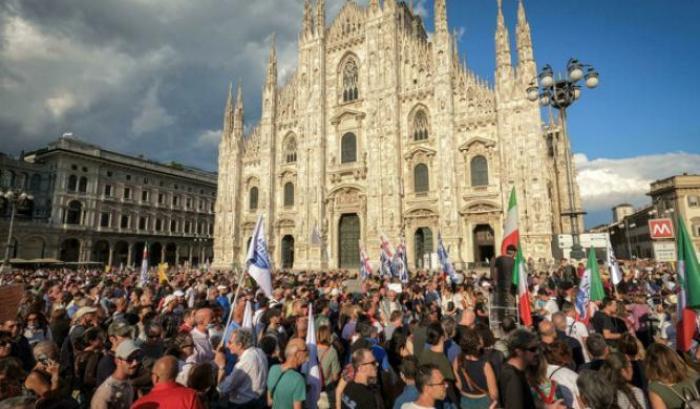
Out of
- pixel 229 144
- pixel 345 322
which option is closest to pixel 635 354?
pixel 345 322

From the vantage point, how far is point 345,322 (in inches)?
261

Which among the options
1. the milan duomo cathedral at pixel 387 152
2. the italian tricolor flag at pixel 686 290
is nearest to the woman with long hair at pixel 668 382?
the italian tricolor flag at pixel 686 290

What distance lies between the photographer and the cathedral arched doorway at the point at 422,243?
26875mm

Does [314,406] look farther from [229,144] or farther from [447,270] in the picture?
[229,144]

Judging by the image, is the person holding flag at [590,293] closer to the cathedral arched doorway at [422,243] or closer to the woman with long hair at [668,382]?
the woman with long hair at [668,382]

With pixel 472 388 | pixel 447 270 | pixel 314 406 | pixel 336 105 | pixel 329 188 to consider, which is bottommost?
pixel 314 406

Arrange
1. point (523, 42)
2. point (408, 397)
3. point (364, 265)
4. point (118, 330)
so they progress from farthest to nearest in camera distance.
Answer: point (523, 42)
point (364, 265)
point (118, 330)
point (408, 397)

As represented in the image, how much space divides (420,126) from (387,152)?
10.7ft

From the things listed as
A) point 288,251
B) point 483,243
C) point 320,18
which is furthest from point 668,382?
point 320,18

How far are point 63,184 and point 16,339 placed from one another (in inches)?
1716

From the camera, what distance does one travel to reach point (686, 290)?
4812 mm

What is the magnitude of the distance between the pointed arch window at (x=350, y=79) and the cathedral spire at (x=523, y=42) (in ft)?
42.1

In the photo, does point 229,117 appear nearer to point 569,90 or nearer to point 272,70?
point 272,70

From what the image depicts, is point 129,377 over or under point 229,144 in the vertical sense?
under
